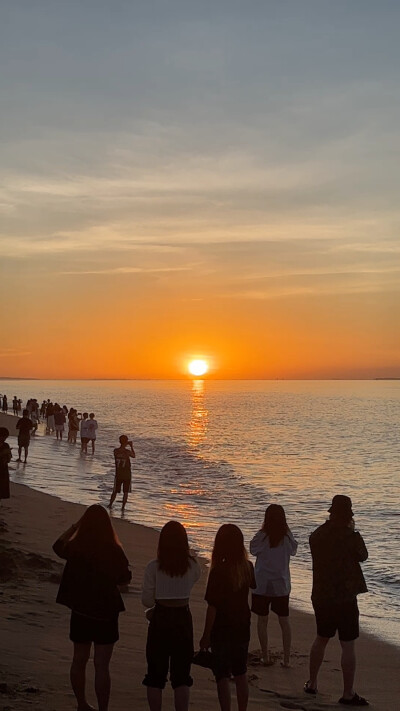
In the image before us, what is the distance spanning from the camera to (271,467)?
128 ft

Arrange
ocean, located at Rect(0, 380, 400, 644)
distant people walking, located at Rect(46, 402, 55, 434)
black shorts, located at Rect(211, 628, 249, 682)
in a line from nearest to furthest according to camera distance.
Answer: black shorts, located at Rect(211, 628, 249, 682) < ocean, located at Rect(0, 380, 400, 644) < distant people walking, located at Rect(46, 402, 55, 434)

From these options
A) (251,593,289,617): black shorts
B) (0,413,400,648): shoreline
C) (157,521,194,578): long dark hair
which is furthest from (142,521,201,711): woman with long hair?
(0,413,400,648): shoreline

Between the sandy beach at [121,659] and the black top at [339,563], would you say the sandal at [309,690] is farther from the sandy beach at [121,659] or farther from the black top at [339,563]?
the black top at [339,563]

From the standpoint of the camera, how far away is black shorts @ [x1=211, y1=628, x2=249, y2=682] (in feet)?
20.8

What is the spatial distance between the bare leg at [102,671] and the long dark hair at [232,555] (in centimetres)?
111

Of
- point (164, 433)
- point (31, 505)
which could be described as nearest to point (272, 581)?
point (31, 505)

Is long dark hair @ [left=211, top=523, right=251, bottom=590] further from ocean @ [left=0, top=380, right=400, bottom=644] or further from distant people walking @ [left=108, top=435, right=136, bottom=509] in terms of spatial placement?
distant people walking @ [left=108, top=435, right=136, bottom=509]

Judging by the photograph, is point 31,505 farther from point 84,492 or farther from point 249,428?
point 249,428

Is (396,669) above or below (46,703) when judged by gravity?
below

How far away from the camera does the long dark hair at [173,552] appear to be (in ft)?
20.0

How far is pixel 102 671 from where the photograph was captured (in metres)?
6.24

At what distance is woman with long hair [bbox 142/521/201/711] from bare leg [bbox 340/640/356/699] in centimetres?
205

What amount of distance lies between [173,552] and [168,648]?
2.43ft

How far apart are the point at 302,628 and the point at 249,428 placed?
64954mm
